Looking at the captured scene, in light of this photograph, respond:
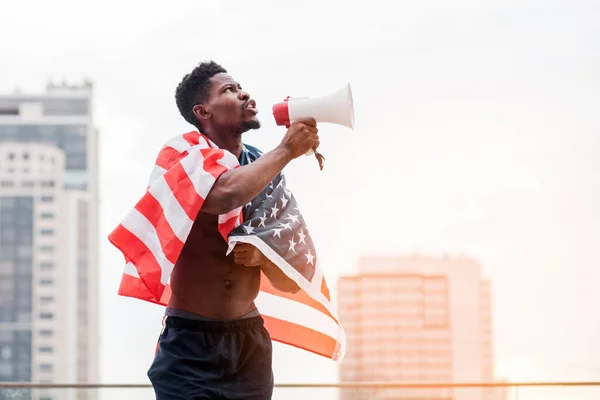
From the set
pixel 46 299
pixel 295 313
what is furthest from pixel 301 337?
pixel 46 299

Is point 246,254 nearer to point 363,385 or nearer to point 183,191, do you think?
point 183,191

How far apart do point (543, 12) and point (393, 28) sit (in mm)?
8993

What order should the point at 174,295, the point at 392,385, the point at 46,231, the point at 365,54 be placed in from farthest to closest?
the point at 365,54, the point at 46,231, the point at 392,385, the point at 174,295

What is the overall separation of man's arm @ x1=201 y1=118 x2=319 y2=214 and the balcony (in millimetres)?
1780

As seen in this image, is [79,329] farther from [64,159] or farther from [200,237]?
[200,237]

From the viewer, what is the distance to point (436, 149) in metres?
65.4

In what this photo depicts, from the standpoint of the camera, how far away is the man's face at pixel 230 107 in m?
1.52

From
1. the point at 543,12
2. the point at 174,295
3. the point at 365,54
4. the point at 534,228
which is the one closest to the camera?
the point at 174,295

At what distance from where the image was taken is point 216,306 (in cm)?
149

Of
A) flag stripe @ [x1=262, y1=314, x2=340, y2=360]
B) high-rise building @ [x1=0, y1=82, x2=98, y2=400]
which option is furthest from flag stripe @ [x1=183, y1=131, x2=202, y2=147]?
high-rise building @ [x1=0, y1=82, x2=98, y2=400]

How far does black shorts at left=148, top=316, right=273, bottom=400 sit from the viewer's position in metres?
1.46

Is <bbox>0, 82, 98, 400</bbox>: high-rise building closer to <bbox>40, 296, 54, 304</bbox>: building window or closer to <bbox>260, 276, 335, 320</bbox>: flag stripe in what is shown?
<bbox>40, 296, 54, 304</bbox>: building window

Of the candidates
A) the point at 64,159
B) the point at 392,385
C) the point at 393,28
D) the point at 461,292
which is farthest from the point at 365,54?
the point at 392,385

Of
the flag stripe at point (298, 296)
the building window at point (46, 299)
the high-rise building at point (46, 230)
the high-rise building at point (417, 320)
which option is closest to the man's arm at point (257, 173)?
the flag stripe at point (298, 296)
